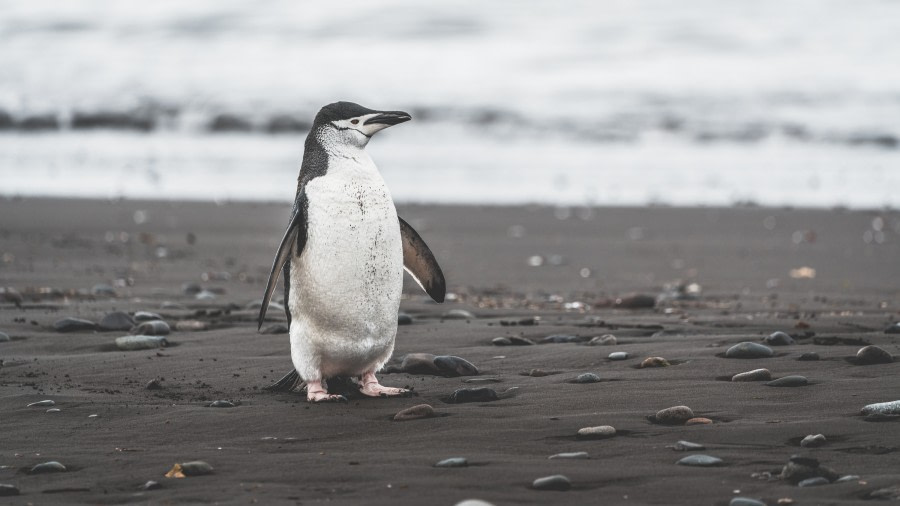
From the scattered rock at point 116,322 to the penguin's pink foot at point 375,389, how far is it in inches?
82.4

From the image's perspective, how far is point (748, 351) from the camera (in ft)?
16.4

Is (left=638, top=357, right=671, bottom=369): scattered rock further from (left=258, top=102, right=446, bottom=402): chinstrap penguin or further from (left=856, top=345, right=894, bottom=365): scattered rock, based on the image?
(left=258, top=102, right=446, bottom=402): chinstrap penguin

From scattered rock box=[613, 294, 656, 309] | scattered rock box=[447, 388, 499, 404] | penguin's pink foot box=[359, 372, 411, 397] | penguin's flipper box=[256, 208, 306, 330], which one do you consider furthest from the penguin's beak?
scattered rock box=[613, 294, 656, 309]

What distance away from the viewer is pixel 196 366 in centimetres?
525

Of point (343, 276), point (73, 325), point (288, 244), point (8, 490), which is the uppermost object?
point (288, 244)

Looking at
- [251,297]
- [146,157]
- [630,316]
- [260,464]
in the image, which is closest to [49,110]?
[146,157]

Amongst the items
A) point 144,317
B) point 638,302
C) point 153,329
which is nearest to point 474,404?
point 153,329

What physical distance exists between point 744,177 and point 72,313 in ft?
52.7

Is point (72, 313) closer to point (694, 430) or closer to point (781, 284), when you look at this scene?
point (694, 430)

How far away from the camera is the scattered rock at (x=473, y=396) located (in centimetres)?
433

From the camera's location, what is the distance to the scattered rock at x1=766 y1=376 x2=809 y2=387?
4324 mm

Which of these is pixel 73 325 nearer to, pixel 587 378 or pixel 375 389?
pixel 375 389

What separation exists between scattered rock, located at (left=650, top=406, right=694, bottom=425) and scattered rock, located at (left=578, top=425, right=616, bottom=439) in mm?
220

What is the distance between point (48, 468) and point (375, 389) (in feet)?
4.85
